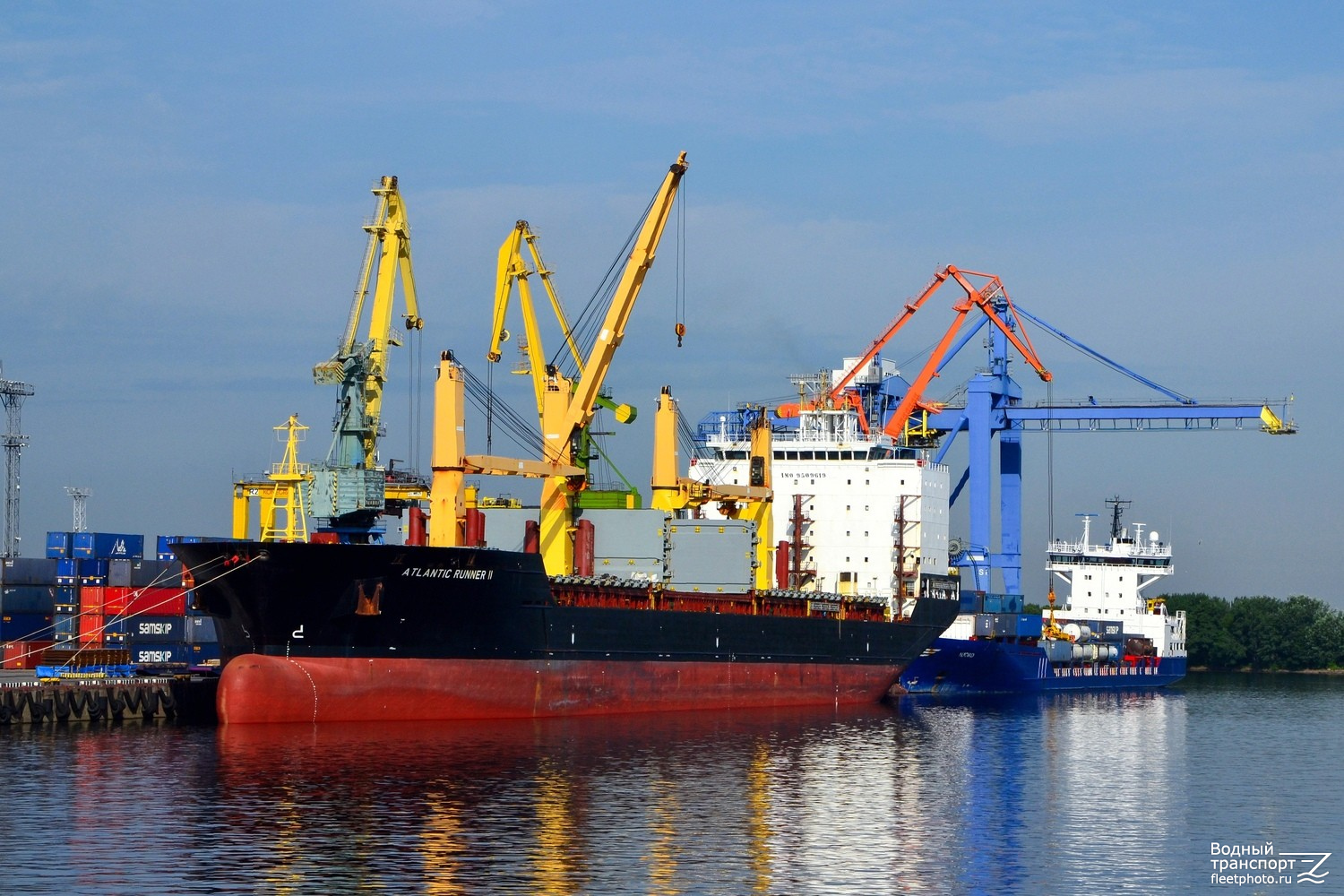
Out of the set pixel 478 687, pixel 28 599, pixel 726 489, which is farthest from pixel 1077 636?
pixel 28 599

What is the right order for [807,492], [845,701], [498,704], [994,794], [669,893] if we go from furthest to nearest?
[807,492]
[845,701]
[498,704]
[994,794]
[669,893]

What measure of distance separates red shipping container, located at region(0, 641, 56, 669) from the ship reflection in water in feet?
34.8

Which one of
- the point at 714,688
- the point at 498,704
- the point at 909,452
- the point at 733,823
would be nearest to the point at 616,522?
the point at 714,688

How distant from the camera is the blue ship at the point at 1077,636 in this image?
58.1 meters

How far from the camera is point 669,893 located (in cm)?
2025

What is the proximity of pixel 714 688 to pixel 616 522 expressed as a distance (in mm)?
5392

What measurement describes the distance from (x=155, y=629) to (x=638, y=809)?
2409cm

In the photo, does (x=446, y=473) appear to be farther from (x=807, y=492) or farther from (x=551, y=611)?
(x=807, y=492)

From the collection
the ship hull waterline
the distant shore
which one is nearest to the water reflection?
the ship hull waterline

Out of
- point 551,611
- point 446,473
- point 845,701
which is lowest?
point 845,701

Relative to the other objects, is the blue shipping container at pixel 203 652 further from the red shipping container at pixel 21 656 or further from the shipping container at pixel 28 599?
the red shipping container at pixel 21 656

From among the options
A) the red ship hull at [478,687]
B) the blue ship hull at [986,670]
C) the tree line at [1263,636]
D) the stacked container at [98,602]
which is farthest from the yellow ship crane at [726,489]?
the tree line at [1263,636]

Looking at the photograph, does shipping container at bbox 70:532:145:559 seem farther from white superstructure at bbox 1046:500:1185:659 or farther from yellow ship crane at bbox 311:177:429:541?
white superstructure at bbox 1046:500:1185:659

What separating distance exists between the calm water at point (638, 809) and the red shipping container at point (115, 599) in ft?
25.9
